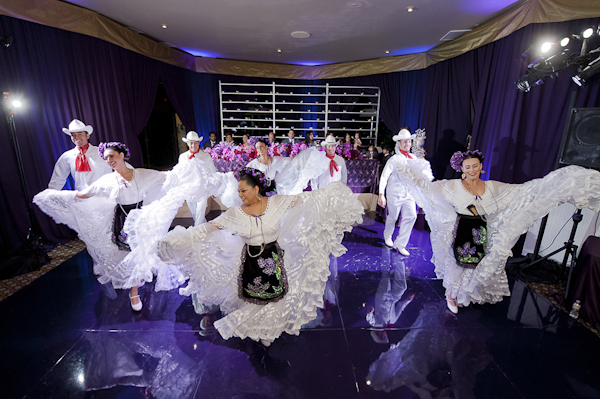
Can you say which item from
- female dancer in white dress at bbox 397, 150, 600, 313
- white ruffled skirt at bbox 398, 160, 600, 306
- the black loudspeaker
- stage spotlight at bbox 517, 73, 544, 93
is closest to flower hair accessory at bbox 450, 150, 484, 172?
female dancer in white dress at bbox 397, 150, 600, 313

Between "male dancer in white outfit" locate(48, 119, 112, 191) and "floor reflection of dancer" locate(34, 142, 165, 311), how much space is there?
3.11 ft

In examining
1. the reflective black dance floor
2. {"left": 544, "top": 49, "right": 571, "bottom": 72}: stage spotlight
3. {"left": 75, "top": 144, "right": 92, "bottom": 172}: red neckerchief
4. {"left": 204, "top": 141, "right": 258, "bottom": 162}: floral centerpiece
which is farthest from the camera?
{"left": 204, "top": 141, "right": 258, "bottom": 162}: floral centerpiece

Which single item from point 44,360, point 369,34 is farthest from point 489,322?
point 369,34

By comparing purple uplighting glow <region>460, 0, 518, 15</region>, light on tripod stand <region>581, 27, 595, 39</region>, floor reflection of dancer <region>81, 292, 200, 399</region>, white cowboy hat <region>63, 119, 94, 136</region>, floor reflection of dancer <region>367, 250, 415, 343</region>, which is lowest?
floor reflection of dancer <region>81, 292, 200, 399</region>

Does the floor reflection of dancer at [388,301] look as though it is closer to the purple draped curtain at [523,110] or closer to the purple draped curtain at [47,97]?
the purple draped curtain at [523,110]

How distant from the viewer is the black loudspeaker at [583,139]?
10.2ft

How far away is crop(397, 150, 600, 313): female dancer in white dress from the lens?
253 centimetres

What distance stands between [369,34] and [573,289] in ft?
18.7

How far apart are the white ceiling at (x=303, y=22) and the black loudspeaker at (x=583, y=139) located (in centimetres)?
239

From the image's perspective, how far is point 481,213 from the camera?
2.80 metres

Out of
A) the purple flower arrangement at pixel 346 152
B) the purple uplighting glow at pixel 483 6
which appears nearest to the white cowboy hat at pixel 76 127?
the purple flower arrangement at pixel 346 152

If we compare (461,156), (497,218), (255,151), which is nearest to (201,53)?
(255,151)

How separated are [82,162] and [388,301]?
4328 millimetres

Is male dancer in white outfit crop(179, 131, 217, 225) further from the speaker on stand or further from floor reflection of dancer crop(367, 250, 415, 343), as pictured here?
the speaker on stand
